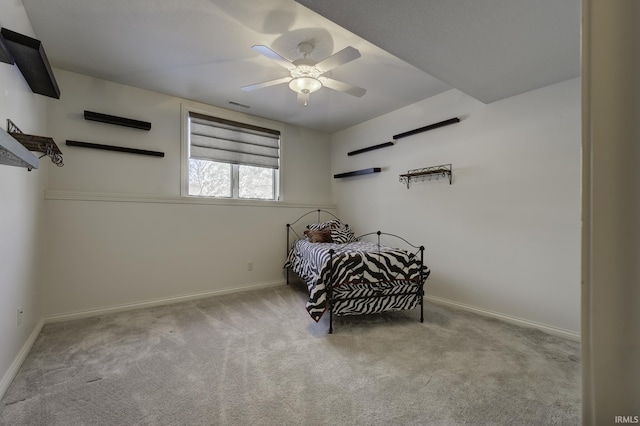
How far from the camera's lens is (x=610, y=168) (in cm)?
30

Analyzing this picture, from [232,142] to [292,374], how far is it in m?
3.08

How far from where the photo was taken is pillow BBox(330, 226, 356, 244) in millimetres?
3840

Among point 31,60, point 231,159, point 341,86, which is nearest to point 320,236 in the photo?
point 231,159

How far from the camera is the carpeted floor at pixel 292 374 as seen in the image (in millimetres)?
1498

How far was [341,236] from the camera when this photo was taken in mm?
3912

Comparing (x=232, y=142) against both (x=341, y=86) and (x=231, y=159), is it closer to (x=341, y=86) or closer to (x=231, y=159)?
(x=231, y=159)

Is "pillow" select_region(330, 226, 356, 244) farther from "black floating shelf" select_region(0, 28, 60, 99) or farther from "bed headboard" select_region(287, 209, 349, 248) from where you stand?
"black floating shelf" select_region(0, 28, 60, 99)

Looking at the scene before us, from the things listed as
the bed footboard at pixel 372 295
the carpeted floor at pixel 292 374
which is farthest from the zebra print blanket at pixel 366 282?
the carpeted floor at pixel 292 374

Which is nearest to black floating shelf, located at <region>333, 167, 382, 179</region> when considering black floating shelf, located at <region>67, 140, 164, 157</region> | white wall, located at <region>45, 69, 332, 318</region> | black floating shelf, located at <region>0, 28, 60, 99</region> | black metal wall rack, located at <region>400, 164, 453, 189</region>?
black metal wall rack, located at <region>400, 164, 453, 189</region>

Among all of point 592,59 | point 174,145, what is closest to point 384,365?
point 592,59

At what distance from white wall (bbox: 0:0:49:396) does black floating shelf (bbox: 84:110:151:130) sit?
0.39 m

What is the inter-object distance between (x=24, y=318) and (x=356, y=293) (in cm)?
268

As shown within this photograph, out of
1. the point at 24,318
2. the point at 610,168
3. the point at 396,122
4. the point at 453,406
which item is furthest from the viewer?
the point at 396,122

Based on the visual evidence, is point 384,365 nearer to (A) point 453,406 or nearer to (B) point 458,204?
(A) point 453,406
